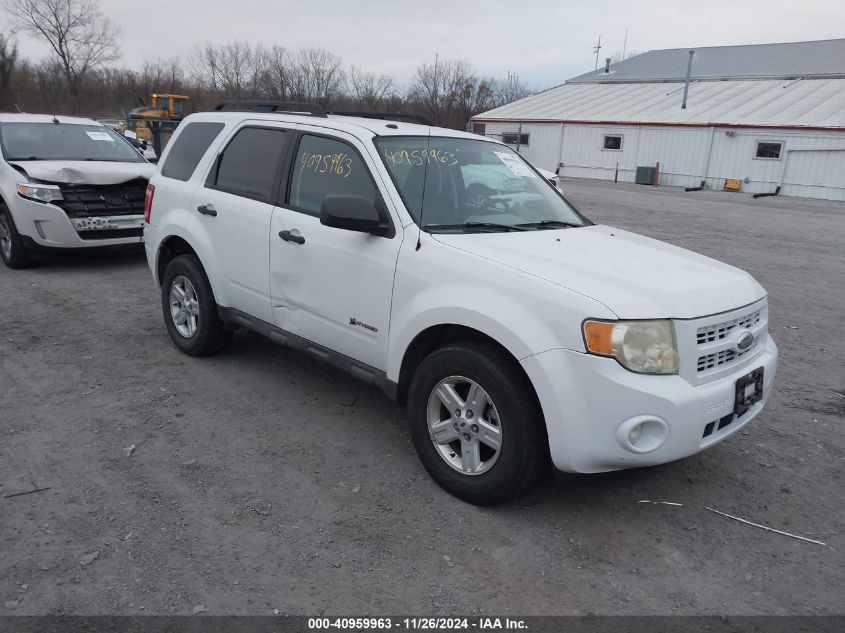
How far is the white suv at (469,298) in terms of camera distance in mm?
2973

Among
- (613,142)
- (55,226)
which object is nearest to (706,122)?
(613,142)

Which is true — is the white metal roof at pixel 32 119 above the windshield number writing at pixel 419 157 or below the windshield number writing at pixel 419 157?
above

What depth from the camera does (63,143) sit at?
898cm

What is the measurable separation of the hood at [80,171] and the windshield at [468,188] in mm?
5367

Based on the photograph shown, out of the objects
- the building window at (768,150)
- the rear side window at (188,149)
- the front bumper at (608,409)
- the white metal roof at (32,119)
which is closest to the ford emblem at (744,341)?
the front bumper at (608,409)

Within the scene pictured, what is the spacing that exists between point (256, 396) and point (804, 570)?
344cm

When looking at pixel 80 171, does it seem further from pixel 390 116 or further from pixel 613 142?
pixel 613 142

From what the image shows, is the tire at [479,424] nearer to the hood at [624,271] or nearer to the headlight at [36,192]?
the hood at [624,271]

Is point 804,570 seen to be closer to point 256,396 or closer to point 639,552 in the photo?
point 639,552

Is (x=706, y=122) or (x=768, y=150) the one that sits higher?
(x=706, y=122)

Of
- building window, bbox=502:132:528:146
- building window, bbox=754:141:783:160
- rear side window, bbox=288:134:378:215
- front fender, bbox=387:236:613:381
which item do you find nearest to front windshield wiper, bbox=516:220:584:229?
front fender, bbox=387:236:613:381

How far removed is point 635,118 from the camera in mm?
30562

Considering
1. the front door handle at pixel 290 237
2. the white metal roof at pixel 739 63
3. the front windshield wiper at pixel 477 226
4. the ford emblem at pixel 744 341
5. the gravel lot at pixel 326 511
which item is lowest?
the gravel lot at pixel 326 511

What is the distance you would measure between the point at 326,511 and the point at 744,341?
2264 millimetres
